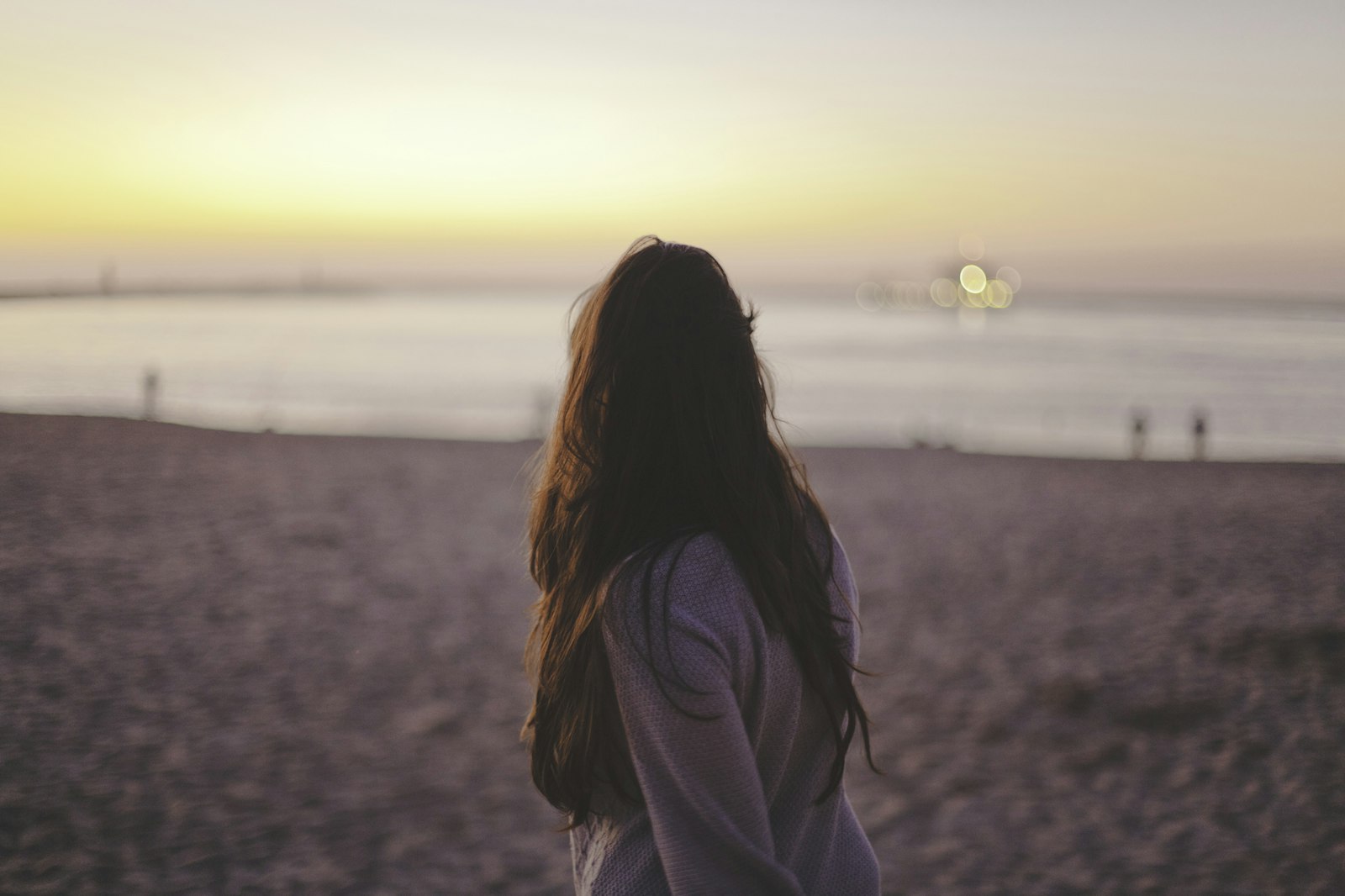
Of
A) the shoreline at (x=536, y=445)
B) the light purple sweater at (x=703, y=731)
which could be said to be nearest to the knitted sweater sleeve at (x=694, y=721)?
the light purple sweater at (x=703, y=731)

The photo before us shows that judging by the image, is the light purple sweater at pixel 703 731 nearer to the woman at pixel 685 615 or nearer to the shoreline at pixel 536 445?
the woman at pixel 685 615

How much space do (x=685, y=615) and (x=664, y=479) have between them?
0.22 meters

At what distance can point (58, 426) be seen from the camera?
1625 cm

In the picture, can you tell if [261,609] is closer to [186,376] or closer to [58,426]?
[58,426]

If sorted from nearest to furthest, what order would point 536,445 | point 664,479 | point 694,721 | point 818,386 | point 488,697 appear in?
point 694,721 → point 664,479 → point 488,697 → point 536,445 → point 818,386

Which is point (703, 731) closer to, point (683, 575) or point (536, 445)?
point (683, 575)

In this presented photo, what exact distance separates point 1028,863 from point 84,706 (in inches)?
216

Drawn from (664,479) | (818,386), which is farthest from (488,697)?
(818,386)

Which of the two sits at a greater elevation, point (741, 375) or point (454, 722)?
point (741, 375)

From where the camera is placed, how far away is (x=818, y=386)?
55375 millimetres

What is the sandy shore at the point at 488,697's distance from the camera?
14.4 feet

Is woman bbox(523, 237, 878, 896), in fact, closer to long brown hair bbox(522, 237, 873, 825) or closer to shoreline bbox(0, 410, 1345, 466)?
long brown hair bbox(522, 237, 873, 825)

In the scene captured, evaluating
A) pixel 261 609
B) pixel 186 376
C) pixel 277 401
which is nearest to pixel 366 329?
pixel 186 376

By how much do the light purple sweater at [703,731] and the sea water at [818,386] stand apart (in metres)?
8.89
